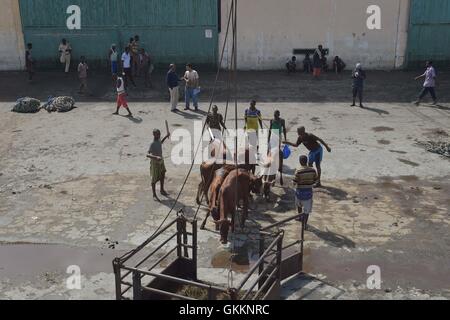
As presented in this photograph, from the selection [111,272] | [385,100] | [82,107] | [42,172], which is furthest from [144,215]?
[385,100]

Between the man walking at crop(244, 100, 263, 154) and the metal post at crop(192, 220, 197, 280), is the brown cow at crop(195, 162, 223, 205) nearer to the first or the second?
the metal post at crop(192, 220, 197, 280)

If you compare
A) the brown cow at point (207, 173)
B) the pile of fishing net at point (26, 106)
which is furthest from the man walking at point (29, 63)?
the brown cow at point (207, 173)

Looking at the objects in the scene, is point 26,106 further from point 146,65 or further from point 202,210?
→ point 202,210

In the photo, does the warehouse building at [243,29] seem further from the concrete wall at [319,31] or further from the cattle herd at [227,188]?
Result: the cattle herd at [227,188]

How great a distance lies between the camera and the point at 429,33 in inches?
894

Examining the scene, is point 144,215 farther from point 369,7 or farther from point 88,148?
point 369,7

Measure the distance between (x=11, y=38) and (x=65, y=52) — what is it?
2.65 metres

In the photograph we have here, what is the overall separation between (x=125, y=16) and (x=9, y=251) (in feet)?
49.5

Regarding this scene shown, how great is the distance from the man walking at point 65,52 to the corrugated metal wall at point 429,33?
14207 millimetres

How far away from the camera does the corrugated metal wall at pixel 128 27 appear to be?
22.5 meters

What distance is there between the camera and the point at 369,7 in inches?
875

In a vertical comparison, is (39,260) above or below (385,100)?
below

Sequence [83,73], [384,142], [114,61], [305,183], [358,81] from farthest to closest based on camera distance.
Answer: [114,61] → [83,73] → [358,81] → [384,142] → [305,183]

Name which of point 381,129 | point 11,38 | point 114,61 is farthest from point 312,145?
point 11,38
